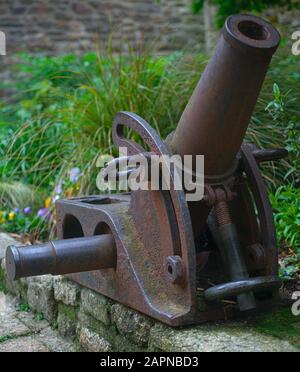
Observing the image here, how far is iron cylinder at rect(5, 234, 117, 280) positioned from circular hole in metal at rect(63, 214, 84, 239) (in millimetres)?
457

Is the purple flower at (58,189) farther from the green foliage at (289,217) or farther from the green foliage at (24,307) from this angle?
the green foliage at (289,217)

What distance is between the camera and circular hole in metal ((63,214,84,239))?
2.65 m

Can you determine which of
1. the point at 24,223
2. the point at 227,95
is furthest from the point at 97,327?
the point at 24,223

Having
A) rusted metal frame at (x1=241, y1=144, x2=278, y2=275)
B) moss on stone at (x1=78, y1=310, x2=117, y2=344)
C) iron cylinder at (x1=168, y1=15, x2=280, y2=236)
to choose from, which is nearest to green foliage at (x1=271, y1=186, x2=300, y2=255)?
rusted metal frame at (x1=241, y1=144, x2=278, y2=275)

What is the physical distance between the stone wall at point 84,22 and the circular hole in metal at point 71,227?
6583mm

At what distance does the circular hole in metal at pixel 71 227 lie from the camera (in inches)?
104

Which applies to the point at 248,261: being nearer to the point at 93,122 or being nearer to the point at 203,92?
the point at 203,92

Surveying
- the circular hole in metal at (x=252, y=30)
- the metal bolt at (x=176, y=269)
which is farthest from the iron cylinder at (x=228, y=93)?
the metal bolt at (x=176, y=269)

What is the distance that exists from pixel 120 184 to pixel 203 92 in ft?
6.06

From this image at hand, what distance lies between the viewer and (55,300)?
9.05 feet

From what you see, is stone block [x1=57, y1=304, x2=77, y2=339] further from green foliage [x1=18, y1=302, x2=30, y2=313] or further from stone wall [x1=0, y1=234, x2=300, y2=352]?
green foliage [x1=18, y1=302, x2=30, y2=313]

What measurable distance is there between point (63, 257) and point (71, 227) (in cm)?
55

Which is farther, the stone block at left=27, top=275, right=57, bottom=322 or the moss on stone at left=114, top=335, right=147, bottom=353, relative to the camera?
the stone block at left=27, top=275, right=57, bottom=322

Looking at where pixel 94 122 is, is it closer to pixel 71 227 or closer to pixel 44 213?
pixel 44 213
